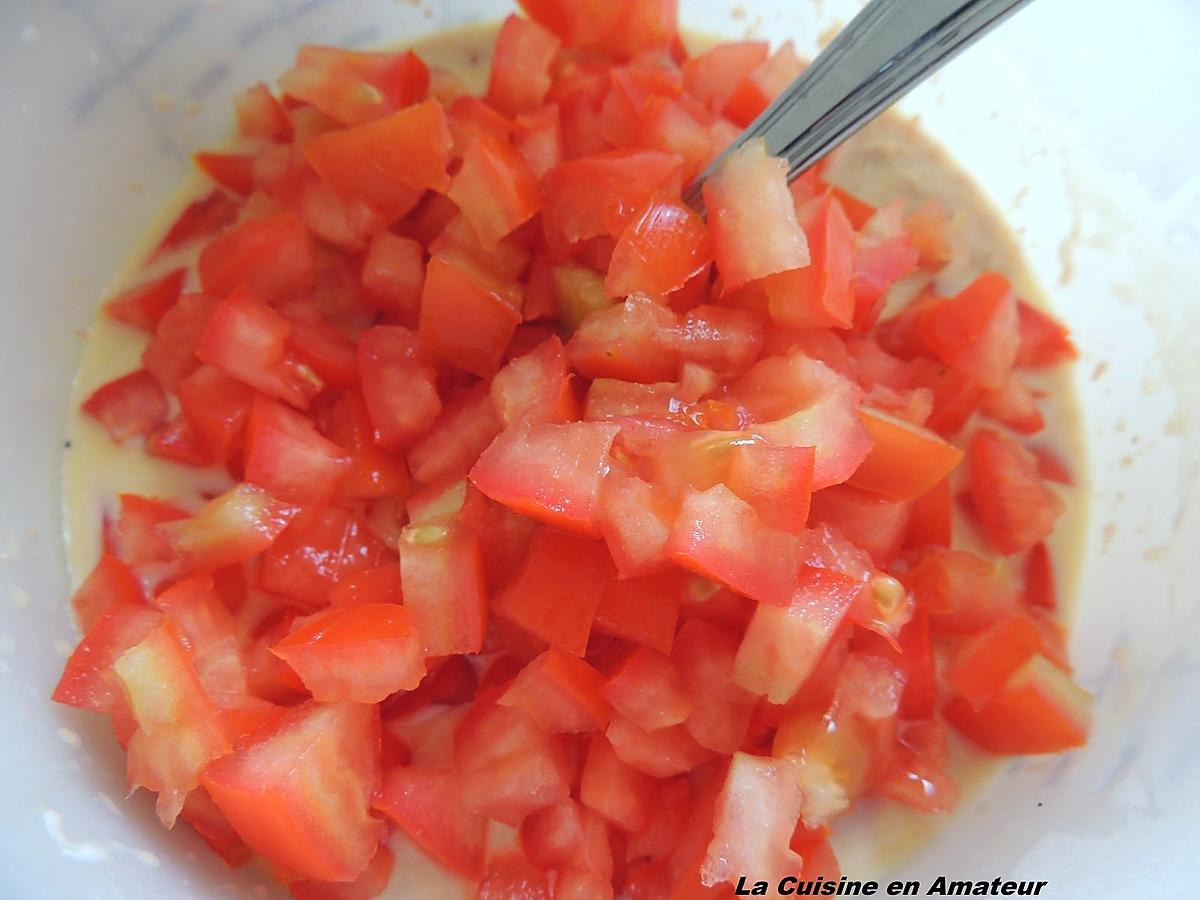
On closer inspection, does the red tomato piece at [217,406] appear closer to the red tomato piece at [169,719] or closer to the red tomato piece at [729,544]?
the red tomato piece at [169,719]

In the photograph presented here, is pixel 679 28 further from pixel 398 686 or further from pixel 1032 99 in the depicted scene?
pixel 398 686

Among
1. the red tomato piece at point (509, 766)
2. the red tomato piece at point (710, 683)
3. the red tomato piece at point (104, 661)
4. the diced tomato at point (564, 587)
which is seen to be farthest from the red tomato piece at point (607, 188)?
the red tomato piece at point (104, 661)

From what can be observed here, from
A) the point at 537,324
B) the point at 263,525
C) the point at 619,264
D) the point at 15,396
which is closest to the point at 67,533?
the point at 15,396

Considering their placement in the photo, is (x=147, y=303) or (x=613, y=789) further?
(x=147, y=303)

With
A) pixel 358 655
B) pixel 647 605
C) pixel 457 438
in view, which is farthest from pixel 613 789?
pixel 457 438

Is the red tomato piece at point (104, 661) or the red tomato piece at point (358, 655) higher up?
the red tomato piece at point (358, 655)

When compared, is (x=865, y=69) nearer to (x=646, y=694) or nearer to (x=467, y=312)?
(x=467, y=312)

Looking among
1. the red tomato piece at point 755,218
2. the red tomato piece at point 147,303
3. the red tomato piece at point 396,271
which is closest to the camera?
the red tomato piece at point 755,218
